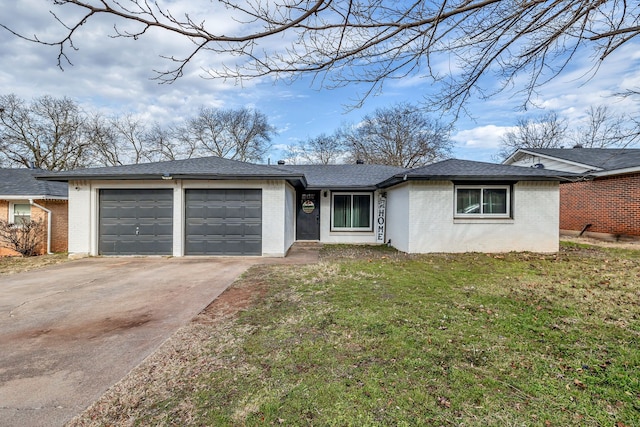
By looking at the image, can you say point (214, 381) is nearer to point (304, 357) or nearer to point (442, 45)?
point (304, 357)

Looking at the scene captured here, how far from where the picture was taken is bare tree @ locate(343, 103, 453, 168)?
26688mm

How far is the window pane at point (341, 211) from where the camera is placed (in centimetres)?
1237

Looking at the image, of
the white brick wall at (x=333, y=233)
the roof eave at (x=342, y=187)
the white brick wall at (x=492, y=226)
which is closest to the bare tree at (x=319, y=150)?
the white brick wall at (x=333, y=233)

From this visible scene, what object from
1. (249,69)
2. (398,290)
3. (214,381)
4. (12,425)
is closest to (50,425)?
(12,425)

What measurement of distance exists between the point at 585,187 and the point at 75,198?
20064 mm

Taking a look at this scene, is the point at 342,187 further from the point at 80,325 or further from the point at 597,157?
the point at 597,157

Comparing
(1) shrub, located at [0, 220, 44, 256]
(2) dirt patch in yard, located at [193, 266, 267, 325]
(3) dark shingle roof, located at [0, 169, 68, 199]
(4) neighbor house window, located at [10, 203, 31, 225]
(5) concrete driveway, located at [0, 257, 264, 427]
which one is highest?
(3) dark shingle roof, located at [0, 169, 68, 199]

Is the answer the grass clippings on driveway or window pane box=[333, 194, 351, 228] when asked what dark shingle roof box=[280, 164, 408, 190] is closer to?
window pane box=[333, 194, 351, 228]

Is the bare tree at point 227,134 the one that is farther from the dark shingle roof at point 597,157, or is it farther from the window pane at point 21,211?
the dark shingle roof at point 597,157

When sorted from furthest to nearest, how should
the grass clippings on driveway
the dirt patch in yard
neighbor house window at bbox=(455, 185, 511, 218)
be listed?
neighbor house window at bbox=(455, 185, 511, 218) → the dirt patch in yard → the grass clippings on driveway

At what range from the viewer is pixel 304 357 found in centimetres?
288

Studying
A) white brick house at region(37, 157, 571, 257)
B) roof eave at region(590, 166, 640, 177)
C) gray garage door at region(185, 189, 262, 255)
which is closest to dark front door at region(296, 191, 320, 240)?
white brick house at region(37, 157, 571, 257)

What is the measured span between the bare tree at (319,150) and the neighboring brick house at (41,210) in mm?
22359

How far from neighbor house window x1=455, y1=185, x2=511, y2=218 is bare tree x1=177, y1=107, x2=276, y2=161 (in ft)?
80.5
